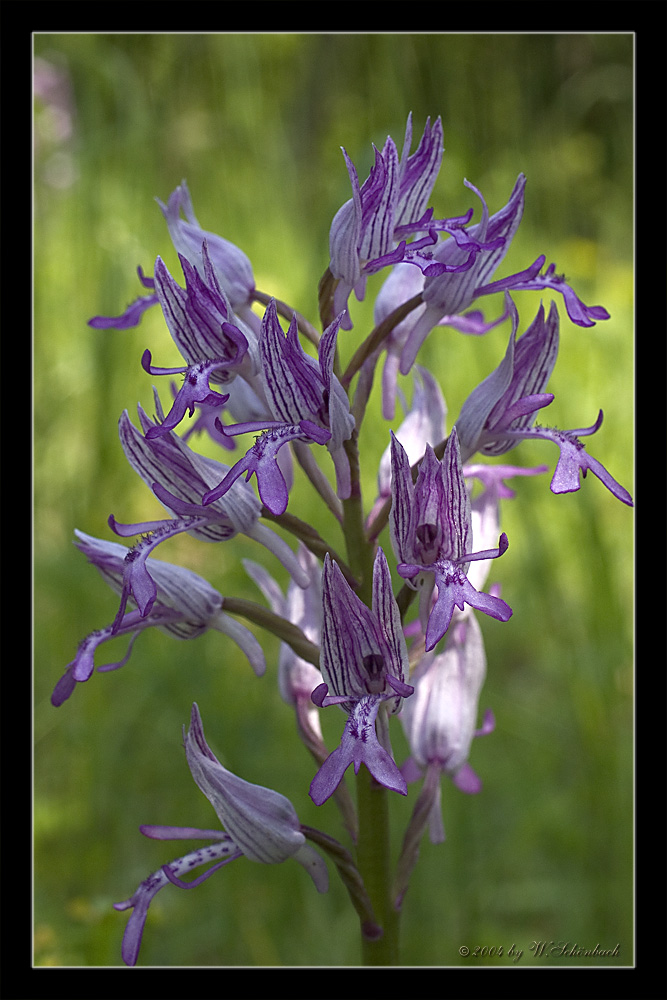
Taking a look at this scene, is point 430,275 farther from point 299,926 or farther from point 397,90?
point 299,926

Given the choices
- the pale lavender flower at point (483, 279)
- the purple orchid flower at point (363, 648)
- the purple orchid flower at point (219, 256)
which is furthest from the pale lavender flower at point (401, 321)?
the purple orchid flower at point (363, 648)

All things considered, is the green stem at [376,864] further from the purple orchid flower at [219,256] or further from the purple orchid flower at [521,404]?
the purple orchid flower at [219,256]

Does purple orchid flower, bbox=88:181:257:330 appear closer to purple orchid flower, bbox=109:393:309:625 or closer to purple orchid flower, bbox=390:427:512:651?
purple orchid flower, bbox=109:393:309:625

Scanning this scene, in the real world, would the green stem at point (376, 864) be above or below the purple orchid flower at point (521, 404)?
below

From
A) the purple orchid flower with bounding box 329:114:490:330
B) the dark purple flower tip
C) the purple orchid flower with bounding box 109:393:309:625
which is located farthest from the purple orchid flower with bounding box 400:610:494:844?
the dark purple flower tip

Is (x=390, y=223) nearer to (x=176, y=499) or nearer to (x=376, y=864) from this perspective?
(x=176, y=499)
